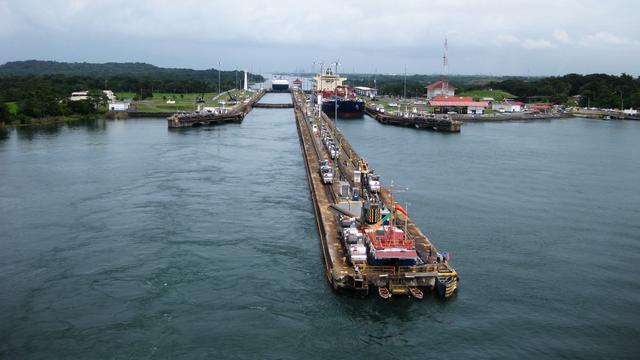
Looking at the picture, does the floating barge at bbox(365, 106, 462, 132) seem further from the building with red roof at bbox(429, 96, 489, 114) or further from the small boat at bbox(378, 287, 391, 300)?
the small boat at bbox(378, 287, 391, 300)

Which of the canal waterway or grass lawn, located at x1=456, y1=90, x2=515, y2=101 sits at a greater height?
grass lawn, located at x1=456, y1=90, x2=515, y2=101

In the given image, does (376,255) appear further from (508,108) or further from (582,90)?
(582,90)

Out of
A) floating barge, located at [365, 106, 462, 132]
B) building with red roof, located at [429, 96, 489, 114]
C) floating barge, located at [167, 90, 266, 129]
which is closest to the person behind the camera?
floating barge, located at [167, 90, 266, 129]

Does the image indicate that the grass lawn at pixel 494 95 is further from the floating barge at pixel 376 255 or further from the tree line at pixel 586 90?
the floating barge at pixel 376 255

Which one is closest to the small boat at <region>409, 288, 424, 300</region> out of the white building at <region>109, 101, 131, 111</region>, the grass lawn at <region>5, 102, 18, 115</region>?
the grass lawn at <region>5, 102, 18, 115</region>

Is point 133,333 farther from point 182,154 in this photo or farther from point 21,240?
point 182,154
